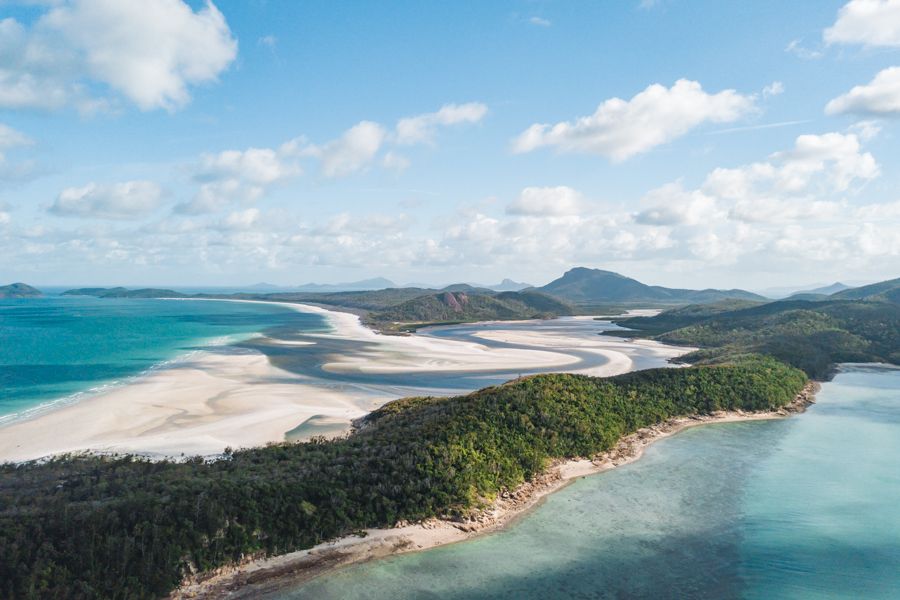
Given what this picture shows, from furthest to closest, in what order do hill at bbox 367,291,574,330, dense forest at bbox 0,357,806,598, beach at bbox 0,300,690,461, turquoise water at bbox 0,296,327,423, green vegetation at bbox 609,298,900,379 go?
hill at bbox 367,291,574,330, green vegetation at bbox 609,298,900,379, turquoise water at bbox 0,296,327,423, beach at bbox 0,300,690,461, dense forest at bbox 0,357,806,598

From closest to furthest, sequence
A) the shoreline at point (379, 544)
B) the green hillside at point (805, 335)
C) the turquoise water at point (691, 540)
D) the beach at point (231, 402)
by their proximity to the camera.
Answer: the shoreline at point (379, 544) → the turquoise water at point (691, 540) → the beach at point (231, 402) → the green hillside at point (805, 335)

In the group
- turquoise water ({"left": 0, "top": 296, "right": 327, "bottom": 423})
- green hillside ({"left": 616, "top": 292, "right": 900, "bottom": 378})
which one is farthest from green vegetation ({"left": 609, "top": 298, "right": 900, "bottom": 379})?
turquoise water ({"left": 0, "top": 296, "right": 327, "bottom": 423})

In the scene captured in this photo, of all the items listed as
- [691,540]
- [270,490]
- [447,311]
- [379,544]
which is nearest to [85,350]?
[270,490]

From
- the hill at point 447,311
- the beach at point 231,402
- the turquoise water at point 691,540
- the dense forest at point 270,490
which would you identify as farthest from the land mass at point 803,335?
the hill at point 447,311

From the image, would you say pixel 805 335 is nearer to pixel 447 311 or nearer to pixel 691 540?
pixel 691 540

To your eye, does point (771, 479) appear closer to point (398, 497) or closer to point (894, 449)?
point (894, 449)

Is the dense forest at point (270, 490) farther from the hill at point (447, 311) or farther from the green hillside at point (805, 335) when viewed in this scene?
the hill at point (447, 311)

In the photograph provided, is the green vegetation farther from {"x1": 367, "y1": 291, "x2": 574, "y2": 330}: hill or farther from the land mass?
{"x1": 367, "y1": 291, "x2": 574, "y2": 330}: hill
